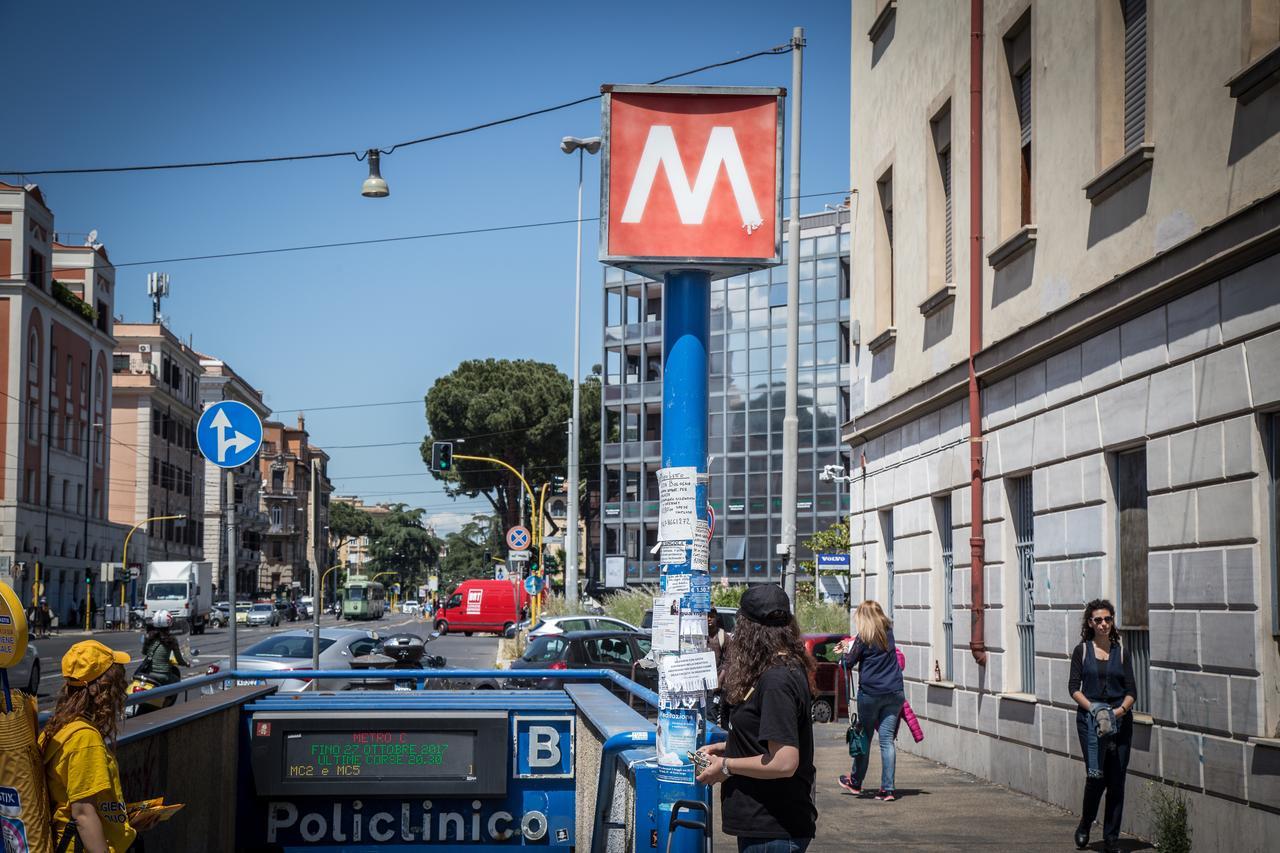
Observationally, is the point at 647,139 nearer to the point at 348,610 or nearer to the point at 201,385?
the point at 348,610

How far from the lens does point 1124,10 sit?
1209cm

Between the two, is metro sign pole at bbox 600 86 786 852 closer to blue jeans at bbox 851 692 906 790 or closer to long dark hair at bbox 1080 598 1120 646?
long dark hair at bbox 1080 598 1120 646

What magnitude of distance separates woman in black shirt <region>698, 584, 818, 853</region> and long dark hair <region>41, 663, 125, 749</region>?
6.67ft

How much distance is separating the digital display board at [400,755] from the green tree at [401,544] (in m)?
144

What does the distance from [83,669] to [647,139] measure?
8.92 ft

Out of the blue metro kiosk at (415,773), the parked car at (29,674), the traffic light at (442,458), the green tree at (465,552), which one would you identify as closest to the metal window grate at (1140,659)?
the blue metro kiosk at (415,773)

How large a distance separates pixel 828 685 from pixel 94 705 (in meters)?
20.9

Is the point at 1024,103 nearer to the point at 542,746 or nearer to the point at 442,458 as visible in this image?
the point at 542,746

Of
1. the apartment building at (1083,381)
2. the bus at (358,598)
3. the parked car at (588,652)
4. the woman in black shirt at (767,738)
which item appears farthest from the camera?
the bus at (358,598)

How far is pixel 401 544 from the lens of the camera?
5969 inches

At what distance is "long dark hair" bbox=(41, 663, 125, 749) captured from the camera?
198 inches

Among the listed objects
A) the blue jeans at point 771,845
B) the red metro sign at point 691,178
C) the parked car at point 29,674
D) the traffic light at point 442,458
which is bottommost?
the parked car at point 29,674

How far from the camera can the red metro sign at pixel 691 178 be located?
5.54 m

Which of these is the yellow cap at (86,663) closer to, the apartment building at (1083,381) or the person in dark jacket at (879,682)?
the apartment building at (1083,381)
